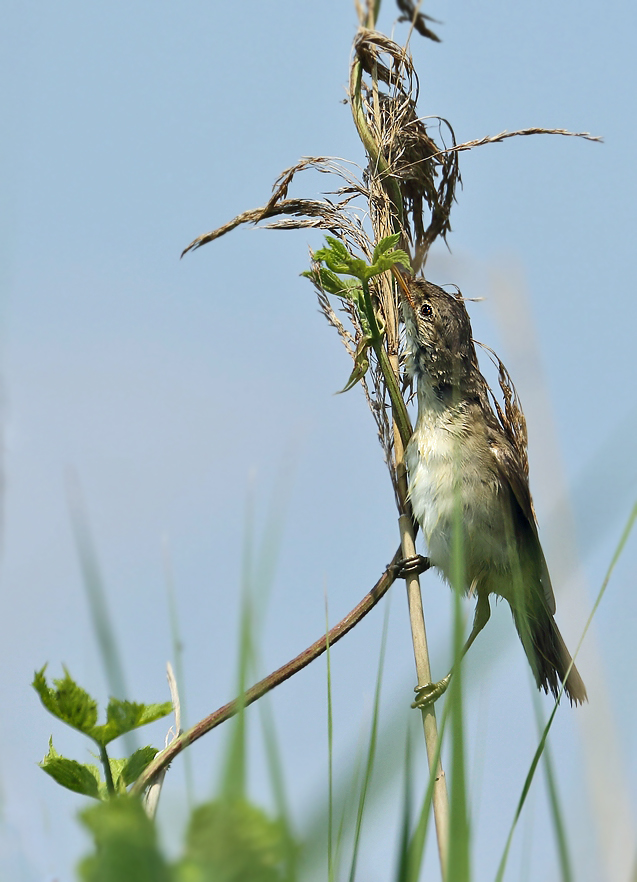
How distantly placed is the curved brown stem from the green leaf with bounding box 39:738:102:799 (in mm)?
77

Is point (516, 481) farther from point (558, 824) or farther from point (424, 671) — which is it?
point (558, 824)

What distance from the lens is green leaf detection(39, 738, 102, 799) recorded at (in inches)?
49.6

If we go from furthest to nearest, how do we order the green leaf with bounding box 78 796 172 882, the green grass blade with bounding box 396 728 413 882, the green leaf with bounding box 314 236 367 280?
1. the green leaf with bounding box 314 236 367 280
2. the green grass blade with bounding box 396 728 413 882
3. the green leaf with bounding box 78 796 172 882

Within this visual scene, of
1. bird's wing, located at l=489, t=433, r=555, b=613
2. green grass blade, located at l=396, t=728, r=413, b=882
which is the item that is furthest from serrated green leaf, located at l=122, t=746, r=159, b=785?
bird's wing, located at l=489, t=433, r=555, b=613

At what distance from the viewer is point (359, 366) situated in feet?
6.49

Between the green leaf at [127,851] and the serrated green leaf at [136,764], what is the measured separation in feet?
→ 1.75

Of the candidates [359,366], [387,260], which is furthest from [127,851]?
[359,366]

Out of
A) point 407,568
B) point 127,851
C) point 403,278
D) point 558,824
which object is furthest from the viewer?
point 403,278

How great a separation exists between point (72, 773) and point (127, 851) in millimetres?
589

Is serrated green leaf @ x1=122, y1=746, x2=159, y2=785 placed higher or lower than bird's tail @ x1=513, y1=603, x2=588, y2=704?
lower

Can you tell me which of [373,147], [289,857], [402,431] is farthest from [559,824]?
[373,147]

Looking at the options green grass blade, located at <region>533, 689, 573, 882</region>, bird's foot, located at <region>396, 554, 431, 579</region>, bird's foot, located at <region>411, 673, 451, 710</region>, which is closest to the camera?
green grass blade, located at <region>533, 689, 573, 882</region>

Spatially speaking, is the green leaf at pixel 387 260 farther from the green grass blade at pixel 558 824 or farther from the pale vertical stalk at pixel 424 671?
the green grass blade at pixel 558 824

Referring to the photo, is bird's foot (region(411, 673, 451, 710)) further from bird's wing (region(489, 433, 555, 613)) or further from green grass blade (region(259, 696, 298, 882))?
bird's wing (region(489, 433, 555, 613))
